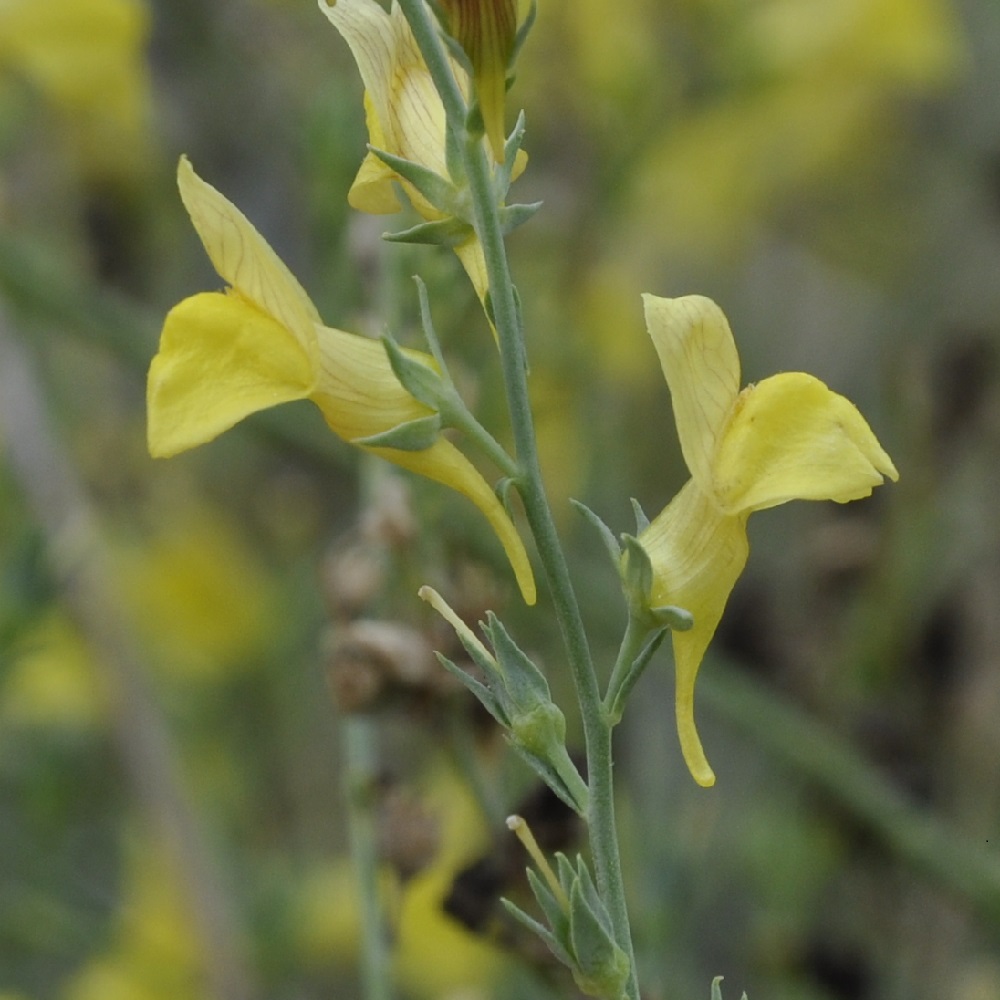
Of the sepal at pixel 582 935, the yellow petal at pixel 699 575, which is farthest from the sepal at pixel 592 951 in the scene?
the yellow petal at pixel 699 575

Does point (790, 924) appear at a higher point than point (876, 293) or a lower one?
lower

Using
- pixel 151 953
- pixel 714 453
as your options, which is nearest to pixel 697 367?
pixel 714 453

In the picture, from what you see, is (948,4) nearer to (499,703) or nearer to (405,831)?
(405,831)

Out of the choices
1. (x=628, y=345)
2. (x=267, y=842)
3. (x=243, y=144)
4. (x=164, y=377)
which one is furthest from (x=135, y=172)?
(x=164, y=377)

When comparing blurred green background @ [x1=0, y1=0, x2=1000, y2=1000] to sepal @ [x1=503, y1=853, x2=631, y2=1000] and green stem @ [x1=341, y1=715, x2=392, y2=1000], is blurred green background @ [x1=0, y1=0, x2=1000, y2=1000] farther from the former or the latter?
sepal @ [x1=503, y1=853, x2=631, y2=1000]

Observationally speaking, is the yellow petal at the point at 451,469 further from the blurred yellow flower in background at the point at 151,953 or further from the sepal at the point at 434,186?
the blurred yellow flower in background at the point at 151,953

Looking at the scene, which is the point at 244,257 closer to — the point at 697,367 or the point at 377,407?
the point at 377,407

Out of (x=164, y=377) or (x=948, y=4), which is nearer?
(x=164, y=377)
